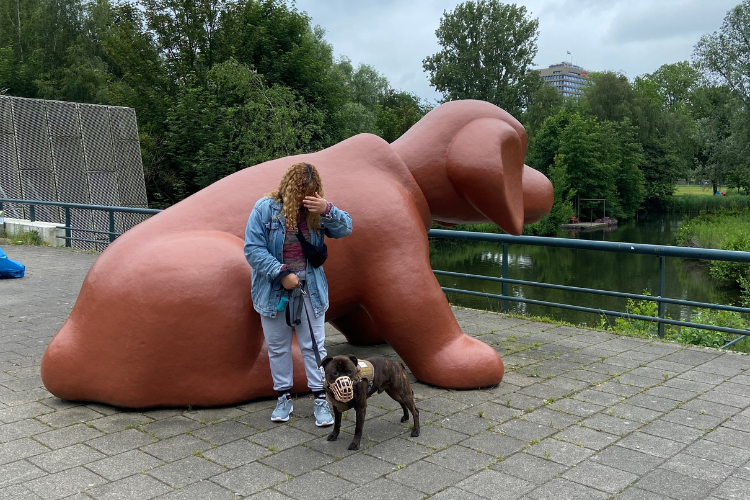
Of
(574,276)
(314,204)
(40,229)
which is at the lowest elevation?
(574,276)

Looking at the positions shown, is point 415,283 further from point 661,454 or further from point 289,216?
point 661,454

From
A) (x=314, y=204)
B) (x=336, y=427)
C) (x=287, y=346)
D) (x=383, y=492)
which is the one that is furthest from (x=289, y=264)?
(x=383, y=492)

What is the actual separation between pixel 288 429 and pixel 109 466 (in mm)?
1026

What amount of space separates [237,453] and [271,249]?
3.83 ft

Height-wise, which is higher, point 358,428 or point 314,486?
point 358,428

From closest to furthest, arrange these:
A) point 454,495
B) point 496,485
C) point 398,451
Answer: point 454,495 < point 496,485 < point 398,451

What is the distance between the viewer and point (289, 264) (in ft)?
13.3

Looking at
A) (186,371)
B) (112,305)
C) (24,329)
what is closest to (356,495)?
(186,371)

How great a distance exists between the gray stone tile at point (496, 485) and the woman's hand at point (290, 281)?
4.66 feet

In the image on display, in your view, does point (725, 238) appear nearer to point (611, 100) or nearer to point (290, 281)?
point (611, 100)

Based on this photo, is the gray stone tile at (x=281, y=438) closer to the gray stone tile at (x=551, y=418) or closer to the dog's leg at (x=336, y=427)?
the dog's leg at (x=336, y=427)

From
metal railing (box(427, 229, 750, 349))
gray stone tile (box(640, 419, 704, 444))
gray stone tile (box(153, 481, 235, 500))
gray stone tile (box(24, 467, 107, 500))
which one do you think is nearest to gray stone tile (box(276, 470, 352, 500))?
gray stone tile (box(153, 481, 235, 500))

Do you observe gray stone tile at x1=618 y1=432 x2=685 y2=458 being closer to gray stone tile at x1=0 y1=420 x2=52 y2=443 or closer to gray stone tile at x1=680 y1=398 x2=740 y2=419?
gray stone tile at x1=680 y1=398 x2=740 y2=419

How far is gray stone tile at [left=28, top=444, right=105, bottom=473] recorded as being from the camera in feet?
11.7
